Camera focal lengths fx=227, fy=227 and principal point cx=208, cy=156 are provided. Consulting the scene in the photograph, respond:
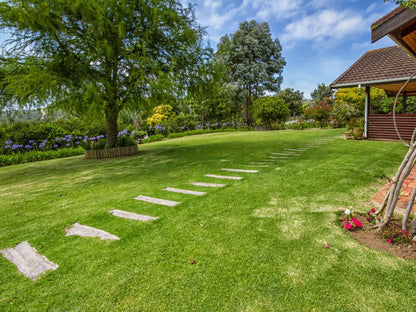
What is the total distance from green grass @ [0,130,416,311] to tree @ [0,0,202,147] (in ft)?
12.5

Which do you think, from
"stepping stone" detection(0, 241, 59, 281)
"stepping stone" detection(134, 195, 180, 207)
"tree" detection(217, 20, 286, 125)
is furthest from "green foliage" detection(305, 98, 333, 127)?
"stepping stone" detection(0, 241, 59, 281)

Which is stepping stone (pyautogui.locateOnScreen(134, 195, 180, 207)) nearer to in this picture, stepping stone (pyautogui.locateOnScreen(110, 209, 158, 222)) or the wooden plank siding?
stepping stone (pyautogui.locateOnScreen(110, 209, 158, 222))

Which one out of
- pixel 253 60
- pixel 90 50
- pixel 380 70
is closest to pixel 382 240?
pixel 90 50

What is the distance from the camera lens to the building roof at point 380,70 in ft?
27.6

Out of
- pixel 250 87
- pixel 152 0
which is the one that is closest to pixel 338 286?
pixel 152 0

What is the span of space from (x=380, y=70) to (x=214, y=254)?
10.7m

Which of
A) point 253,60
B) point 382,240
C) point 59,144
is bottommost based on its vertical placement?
point 382,240

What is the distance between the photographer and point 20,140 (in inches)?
429

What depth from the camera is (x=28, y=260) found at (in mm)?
2236

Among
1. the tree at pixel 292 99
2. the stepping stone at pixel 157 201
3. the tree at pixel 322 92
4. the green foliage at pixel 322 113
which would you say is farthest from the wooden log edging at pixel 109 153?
the tree at pixel 322 92

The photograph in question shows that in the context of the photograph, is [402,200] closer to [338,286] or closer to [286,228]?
[286,228]

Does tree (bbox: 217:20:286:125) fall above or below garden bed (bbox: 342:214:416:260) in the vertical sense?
above

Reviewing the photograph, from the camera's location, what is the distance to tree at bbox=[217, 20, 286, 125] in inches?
867

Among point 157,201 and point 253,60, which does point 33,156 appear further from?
point 253,60
